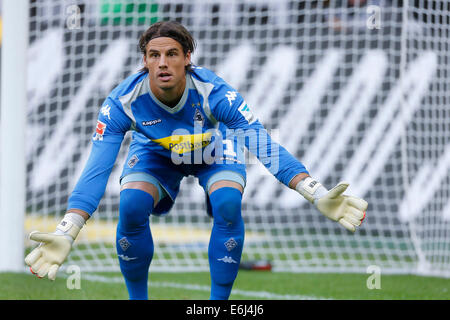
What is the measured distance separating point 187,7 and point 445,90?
10.5ft

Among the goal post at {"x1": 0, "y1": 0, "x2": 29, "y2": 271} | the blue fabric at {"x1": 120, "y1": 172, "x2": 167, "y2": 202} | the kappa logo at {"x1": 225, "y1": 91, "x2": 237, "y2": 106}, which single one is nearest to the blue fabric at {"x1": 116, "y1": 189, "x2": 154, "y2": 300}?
the blue fabric at {"x1": 120, "y1": 172, "x2": 167, "y2": 202}

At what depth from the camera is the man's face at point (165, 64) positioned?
342 cm

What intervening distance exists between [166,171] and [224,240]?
56cm

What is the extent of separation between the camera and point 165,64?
3.41 metres

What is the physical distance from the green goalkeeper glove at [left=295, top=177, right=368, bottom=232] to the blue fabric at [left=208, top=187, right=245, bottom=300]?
0.48 meters

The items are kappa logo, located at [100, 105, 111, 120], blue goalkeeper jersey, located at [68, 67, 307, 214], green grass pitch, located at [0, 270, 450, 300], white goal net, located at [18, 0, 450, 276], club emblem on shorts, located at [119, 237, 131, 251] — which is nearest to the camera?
blue goalkeeper jersey, located at [68, 67, 307, 214]

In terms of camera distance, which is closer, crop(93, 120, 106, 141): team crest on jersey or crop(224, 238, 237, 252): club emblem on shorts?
crop(93, 120, 106, 141): team crest on jersey

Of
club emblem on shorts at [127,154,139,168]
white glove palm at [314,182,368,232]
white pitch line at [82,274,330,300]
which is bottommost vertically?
white pitch line at [82,274,330,300]

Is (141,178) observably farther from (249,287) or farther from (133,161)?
(249,287)

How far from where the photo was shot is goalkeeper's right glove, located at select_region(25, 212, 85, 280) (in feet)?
9.27

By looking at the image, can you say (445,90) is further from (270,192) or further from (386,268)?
(270,192)

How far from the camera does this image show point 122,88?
3572 mm

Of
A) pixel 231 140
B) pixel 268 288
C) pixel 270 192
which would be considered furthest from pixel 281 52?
pixel 231 140

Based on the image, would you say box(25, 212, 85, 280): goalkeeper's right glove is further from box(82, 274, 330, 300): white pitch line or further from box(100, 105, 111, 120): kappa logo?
box(82, 274, 330, 300): white pitch line
